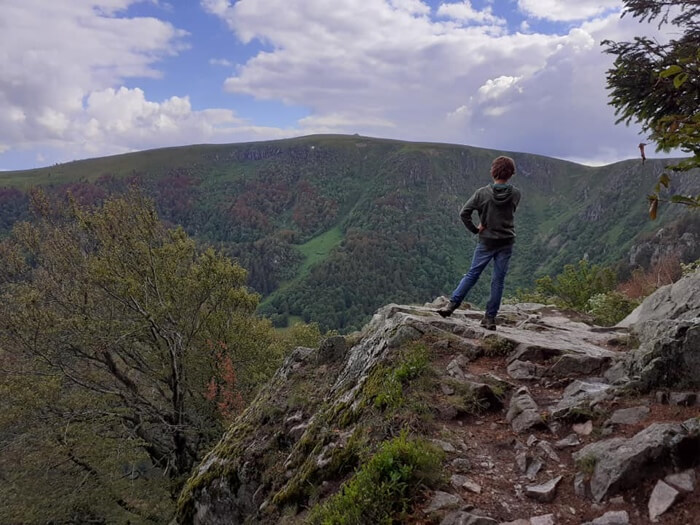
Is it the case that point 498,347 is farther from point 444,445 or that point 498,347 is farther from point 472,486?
point 472,486

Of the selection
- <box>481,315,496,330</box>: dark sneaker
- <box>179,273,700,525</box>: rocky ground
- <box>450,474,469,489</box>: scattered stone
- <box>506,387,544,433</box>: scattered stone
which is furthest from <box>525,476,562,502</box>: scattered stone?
<box>481,315,496,330</box>: dark sneaker

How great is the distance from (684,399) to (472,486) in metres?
2.57

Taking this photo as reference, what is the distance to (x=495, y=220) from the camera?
7.88 m

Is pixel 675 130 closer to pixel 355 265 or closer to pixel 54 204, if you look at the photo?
pixel 54 204

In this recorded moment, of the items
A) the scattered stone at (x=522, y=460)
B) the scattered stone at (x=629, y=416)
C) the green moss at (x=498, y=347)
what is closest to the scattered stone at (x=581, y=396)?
the scattered stone at (x=629, y=416)

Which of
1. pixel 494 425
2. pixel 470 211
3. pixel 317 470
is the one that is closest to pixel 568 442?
pixel 494 425

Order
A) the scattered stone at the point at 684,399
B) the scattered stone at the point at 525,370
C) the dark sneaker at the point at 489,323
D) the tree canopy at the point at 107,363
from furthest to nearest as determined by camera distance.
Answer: the tree canopy at the point at 107,363 → the dark sneaker at the point at 489,323 → the scattered stone at the point at 525,370 → the scattered stone at the point at 684,399

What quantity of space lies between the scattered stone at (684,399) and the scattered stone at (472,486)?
8.01ft

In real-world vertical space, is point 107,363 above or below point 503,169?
below

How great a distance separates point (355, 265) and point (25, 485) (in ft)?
561

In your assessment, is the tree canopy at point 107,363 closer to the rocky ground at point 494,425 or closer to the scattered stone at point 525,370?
the rocky ground at point 494,425

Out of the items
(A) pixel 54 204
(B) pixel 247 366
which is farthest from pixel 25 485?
(A) pixel 54 204

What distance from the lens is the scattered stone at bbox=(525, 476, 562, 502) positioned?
13.9ft

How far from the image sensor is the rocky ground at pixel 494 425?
4.05 metres
